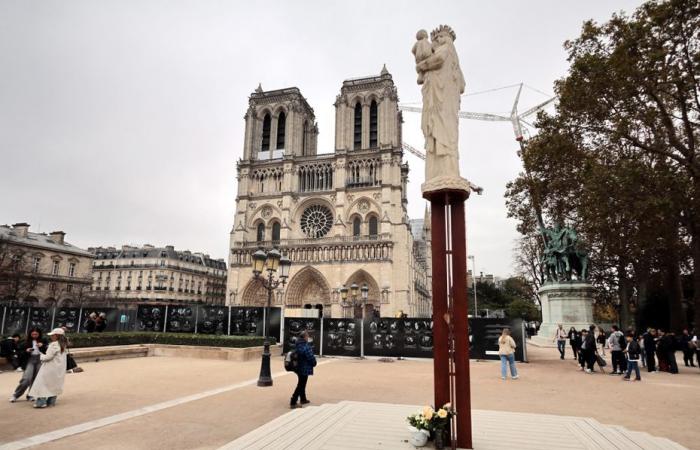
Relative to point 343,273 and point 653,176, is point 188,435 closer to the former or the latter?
point 653,176

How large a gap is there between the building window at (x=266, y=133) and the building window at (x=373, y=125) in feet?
38.8

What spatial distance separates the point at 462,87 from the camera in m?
5.72

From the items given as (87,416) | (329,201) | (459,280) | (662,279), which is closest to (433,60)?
(459,280)

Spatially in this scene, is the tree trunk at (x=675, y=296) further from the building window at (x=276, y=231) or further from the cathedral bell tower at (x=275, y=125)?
the cathedral bell tower at (x=275, y=125)

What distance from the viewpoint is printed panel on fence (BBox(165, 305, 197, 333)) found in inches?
720

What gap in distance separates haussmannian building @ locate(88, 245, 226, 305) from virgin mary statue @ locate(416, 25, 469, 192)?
53.7 metres

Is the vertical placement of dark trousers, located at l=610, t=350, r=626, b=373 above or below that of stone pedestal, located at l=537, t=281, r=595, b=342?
below

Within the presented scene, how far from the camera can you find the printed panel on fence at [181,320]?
60.0 feet

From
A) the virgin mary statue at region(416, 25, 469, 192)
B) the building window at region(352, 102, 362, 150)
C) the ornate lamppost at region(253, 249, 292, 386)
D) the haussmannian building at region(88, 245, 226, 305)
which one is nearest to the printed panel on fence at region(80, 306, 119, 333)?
the ornate lamppost at region(253, 249, 292, 386)

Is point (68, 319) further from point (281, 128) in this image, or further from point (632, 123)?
point (281, 128)

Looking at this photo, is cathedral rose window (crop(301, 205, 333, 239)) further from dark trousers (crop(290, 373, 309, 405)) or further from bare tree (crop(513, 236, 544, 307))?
dark trousers (crop(290, 373, 309, 405))

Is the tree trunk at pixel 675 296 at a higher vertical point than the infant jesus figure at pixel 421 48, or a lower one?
lower

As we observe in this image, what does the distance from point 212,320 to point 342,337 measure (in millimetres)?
5948

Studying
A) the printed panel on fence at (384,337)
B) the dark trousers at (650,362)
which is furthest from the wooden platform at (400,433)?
the printed panel on fence at (384,337)
